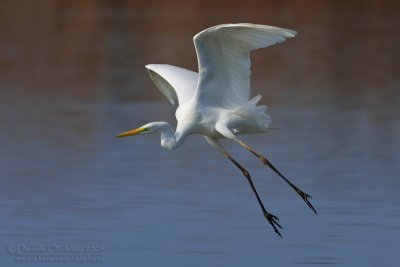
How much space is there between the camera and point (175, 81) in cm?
1116

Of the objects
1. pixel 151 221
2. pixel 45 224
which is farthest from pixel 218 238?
pixel 45 224

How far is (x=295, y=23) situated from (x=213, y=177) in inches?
594

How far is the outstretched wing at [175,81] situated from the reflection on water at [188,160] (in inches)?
43.2

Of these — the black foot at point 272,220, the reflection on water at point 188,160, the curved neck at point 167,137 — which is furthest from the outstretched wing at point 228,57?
the reflection on water at point 188,160

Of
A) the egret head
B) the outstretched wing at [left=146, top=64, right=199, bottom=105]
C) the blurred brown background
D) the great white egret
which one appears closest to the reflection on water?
the blurred brown background

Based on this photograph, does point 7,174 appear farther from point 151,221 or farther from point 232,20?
point 232,20

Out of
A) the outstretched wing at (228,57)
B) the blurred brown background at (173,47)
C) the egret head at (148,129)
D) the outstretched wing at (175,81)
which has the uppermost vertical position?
the outstretched wing at (228,57)

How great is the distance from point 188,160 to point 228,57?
13.7 feet

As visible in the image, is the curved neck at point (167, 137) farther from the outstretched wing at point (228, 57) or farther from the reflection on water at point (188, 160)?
the reflection on water at point (188, 160)

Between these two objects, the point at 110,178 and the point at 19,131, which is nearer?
the point at 110,178

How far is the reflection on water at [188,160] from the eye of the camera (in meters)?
10.6

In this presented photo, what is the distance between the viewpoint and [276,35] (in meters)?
9.61

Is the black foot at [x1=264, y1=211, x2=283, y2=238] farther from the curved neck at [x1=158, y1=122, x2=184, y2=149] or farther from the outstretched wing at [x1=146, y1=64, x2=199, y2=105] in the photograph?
the outstretched wing at [x1=146, y1=64, x2=199, y2=105]

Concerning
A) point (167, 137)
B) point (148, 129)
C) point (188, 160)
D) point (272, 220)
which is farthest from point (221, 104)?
point (188, 160)
